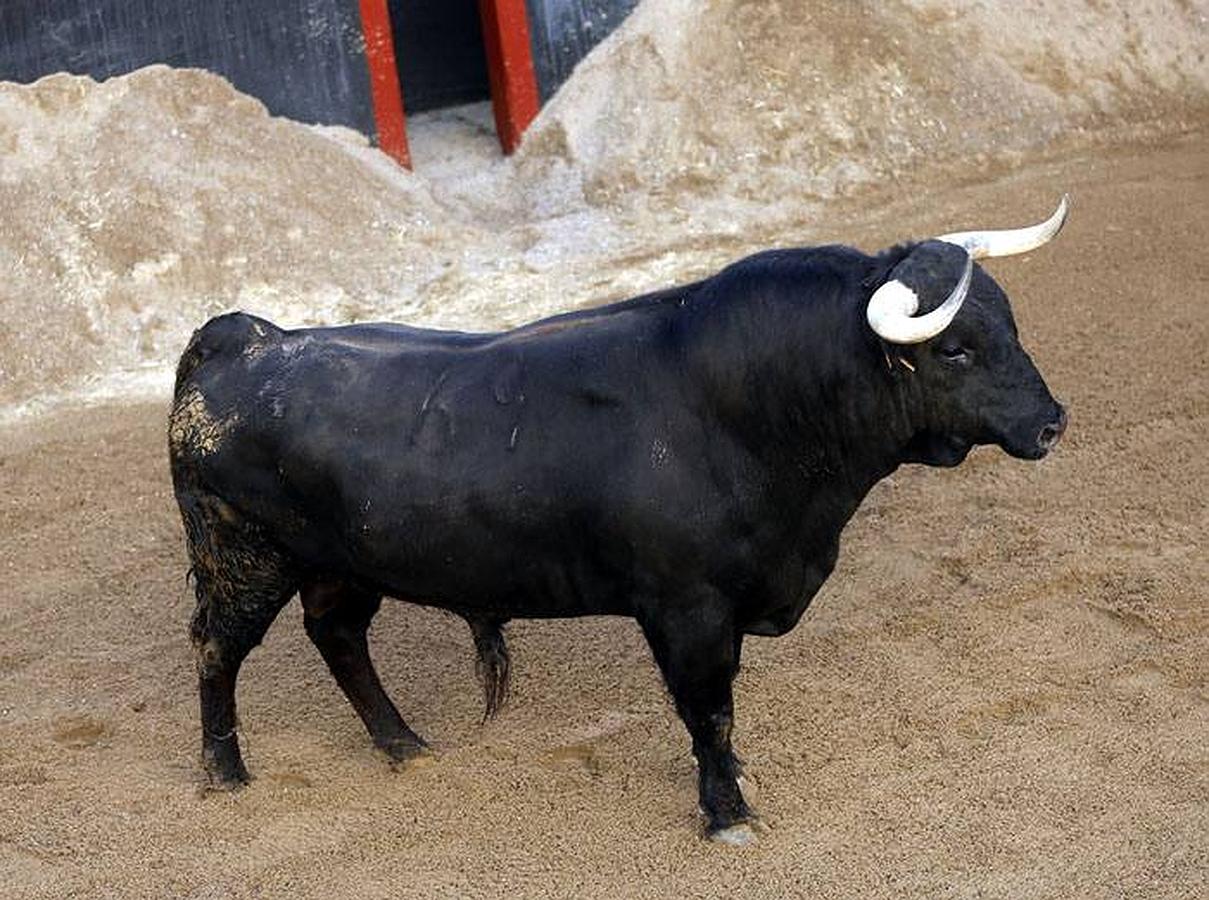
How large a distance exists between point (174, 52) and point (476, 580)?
22.1 ft

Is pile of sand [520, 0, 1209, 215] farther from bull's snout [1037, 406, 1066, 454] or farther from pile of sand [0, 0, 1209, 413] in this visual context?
bull's snout [1037, 406, 1066, 454]

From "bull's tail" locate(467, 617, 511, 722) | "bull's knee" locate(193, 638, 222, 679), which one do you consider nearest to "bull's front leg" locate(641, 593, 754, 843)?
"bull's tail" locate(467, 617, 511, 722)

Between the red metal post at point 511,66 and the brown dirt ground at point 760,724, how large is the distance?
14.8 feet

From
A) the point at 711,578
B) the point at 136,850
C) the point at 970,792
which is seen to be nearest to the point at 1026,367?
the point at 711,578

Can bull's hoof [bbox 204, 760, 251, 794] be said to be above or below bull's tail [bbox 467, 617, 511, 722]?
below

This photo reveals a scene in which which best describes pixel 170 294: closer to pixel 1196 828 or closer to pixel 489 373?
pixel 489 373

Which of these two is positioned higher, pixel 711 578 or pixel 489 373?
pixel 489 373

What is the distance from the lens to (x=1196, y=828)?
6.48 metres

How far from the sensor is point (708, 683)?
6461mm

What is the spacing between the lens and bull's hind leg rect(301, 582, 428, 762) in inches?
282

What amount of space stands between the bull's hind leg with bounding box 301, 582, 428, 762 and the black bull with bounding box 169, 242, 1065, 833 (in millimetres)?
231

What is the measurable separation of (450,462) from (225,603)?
3.69 feet

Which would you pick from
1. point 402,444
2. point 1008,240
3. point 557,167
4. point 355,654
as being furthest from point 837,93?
point 402,444

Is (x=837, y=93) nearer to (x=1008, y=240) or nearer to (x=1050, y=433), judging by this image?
(x=1008, y=240)
